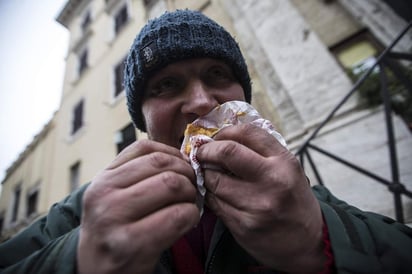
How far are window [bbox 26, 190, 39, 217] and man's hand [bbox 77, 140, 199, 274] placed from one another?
13122 mm

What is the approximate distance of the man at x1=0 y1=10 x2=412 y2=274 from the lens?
1.91 ft

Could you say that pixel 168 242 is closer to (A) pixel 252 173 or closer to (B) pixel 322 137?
(A) pixel 252 173

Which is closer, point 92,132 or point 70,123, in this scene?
point 92,132

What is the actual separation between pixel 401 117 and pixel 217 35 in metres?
3.49

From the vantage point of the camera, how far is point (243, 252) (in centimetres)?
106

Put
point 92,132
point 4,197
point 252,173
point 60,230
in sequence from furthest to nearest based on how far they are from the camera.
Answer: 1. point 4,197
2. point 92,132
3. point 60,230
4. point 252,173

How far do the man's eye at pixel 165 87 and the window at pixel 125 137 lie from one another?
5.55m

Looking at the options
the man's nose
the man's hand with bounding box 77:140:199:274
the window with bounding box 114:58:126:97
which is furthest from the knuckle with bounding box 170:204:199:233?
the window with bounding box 114:58:126:97

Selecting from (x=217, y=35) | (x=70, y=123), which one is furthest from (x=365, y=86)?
(x=70, y=123)

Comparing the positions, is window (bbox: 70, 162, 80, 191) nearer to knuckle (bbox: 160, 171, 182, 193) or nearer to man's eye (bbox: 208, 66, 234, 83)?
man's eye (bbox: 208, 66, 234, 83)

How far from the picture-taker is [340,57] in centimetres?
441

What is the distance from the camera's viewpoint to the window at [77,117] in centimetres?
998

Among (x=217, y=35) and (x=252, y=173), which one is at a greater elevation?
(x=217, y=35)

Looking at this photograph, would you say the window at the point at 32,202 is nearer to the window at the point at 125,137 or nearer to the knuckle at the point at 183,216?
the window at the point at 125,137
